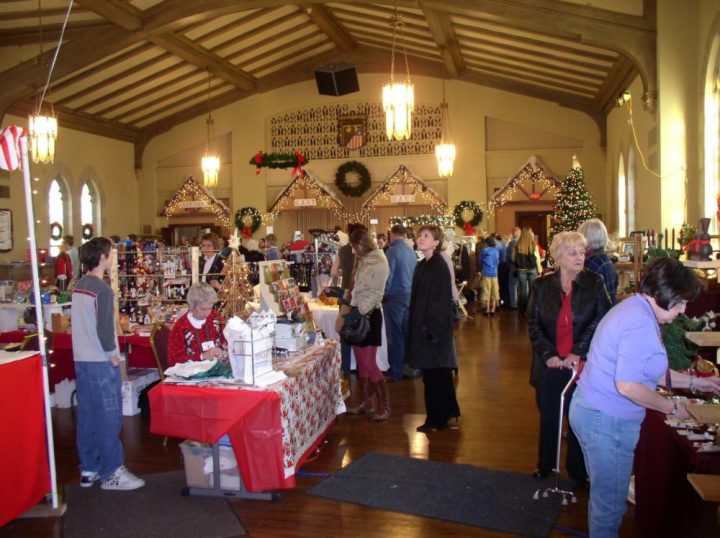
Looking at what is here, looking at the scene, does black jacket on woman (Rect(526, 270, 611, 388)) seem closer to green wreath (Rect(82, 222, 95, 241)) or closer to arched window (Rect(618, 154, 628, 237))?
arched window (Rect(618, 154, 628, 237))

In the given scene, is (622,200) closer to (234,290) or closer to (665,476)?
(234,290)

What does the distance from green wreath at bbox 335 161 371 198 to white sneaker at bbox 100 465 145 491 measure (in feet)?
41.7

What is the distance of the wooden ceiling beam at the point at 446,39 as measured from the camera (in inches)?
427

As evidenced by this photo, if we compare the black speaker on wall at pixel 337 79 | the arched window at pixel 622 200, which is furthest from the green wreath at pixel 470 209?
the black speaker on wall at pixel 337 79

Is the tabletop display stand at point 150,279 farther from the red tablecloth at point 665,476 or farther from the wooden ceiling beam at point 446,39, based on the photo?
the wooden ceiling beam at point 446,39

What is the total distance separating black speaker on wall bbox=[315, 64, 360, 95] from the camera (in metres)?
14.3

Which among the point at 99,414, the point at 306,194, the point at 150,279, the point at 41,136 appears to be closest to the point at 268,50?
the point at 306,194

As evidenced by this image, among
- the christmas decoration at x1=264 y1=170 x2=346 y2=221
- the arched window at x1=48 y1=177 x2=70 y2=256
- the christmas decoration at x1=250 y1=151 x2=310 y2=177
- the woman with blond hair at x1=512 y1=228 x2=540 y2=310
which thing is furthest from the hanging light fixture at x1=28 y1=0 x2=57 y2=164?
the christmas decoration at x1=264 y1=170 x2=346 y2=221

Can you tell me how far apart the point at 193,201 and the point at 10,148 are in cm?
1408

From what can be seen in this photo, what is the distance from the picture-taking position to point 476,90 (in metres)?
15.7

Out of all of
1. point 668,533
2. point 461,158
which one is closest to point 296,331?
point 668,533

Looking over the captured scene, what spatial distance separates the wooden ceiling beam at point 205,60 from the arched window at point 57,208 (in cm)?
398

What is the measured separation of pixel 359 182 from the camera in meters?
16.1

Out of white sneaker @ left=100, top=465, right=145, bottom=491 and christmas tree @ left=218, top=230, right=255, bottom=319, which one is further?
christmas tree @ left=218, top=230, right=255, bottom=319
